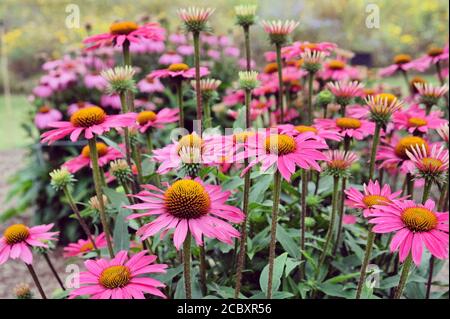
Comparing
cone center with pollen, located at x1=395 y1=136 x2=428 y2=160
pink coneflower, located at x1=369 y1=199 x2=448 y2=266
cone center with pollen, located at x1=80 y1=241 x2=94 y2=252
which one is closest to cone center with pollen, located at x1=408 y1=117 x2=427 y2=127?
cone center with pollen, located at x1=395 y1=136 x2=428 y2=160

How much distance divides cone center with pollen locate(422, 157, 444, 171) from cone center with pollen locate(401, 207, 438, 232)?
0.39ft

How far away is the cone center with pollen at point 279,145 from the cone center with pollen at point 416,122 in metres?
0.48

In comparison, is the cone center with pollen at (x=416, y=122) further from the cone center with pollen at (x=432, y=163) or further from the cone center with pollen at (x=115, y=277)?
the cone center with pollen at (x=115, y=277)

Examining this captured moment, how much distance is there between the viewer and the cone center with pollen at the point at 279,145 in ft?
2.45

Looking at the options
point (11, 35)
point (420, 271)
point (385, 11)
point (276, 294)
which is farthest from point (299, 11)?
point (276, 294)

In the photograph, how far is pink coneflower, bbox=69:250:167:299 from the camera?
0.75 m

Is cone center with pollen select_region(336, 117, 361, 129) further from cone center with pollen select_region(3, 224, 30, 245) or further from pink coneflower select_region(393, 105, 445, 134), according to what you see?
cone center with pollen select_region(3, 224, 30, 245)

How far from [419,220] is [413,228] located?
0.05ft

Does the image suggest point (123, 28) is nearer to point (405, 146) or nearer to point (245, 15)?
point (245, 15)

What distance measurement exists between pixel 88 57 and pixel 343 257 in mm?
1782

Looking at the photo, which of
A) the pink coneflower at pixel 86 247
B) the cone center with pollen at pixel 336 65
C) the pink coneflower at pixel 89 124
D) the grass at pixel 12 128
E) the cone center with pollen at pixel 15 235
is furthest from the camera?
the grass at pixel 12 128

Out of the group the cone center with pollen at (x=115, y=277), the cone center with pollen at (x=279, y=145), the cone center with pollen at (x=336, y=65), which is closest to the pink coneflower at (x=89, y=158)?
the cone center with pollen at (x=115, y=277)

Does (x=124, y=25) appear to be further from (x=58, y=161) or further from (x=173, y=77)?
(x=58, y=161)

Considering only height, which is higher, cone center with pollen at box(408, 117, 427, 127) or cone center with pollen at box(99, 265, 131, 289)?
cone center with pollen at box(408, 117, 427, 127)
